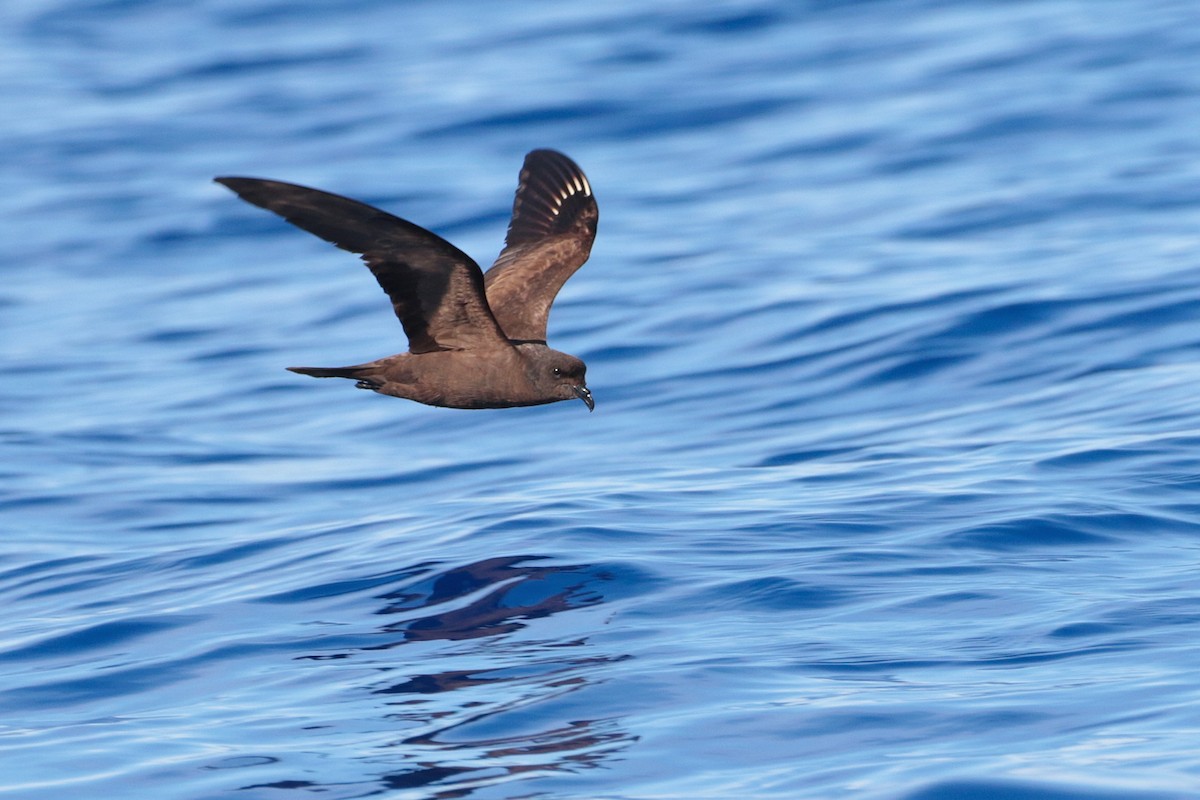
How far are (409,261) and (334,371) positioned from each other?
65cm

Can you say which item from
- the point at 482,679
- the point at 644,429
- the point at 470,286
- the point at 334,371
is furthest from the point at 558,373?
the point at 644,429

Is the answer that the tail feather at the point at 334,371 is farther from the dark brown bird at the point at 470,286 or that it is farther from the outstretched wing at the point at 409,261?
the outstretched wing at the point at 409,261

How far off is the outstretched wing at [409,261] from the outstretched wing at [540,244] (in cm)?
78

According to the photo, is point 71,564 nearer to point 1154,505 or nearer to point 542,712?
point 542,712

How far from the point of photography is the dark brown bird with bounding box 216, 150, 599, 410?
641 cm

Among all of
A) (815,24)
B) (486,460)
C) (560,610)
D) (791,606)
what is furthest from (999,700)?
(815,24)

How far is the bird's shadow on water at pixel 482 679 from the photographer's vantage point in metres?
5.82

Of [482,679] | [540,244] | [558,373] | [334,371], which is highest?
[540,244]

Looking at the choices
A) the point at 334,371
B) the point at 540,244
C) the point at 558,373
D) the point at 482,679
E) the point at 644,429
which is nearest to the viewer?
the point at 482,679

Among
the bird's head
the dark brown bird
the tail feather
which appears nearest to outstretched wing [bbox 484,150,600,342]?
the dark brown bird

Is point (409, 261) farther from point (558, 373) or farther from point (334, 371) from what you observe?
point (558, 373)

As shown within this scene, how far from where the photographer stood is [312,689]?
6828 mm

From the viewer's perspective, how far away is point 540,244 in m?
8.92

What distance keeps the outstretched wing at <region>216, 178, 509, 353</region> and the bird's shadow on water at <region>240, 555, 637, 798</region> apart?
1208mm
